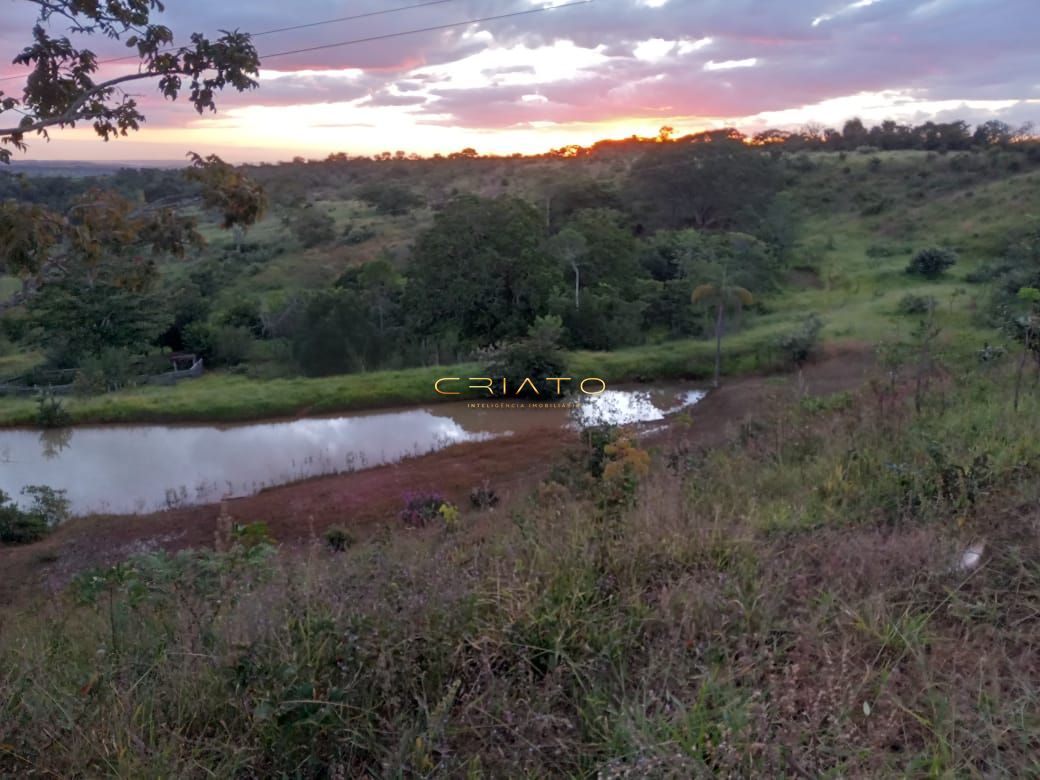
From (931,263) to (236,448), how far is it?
21197mm

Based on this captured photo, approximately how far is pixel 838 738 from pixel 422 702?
1.04 meters

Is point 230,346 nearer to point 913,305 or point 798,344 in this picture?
point 798,344

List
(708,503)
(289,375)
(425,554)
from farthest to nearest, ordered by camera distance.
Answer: (289,375), (708,503), (425,554)

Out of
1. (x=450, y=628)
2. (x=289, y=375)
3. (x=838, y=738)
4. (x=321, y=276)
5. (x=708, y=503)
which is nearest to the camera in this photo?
(x=838, y=738)

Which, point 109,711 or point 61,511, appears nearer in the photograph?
point 109,711

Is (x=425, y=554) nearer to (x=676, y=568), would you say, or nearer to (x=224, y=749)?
(x=676, y=568)

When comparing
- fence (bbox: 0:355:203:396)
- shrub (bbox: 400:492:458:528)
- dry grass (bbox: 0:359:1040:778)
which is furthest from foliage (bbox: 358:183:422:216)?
dry grass (bbox: 0:359:1040:778)

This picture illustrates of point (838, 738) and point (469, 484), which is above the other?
point (838, 738)

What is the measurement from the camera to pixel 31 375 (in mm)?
22094

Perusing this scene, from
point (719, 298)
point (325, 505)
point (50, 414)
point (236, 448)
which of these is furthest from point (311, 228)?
point (325, 505)

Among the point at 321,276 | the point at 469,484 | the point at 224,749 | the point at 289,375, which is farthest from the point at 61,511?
the point at 321,276

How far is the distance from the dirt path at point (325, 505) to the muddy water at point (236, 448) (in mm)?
1063

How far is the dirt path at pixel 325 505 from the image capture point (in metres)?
9.59

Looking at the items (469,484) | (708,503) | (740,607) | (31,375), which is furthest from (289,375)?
(740,607)
